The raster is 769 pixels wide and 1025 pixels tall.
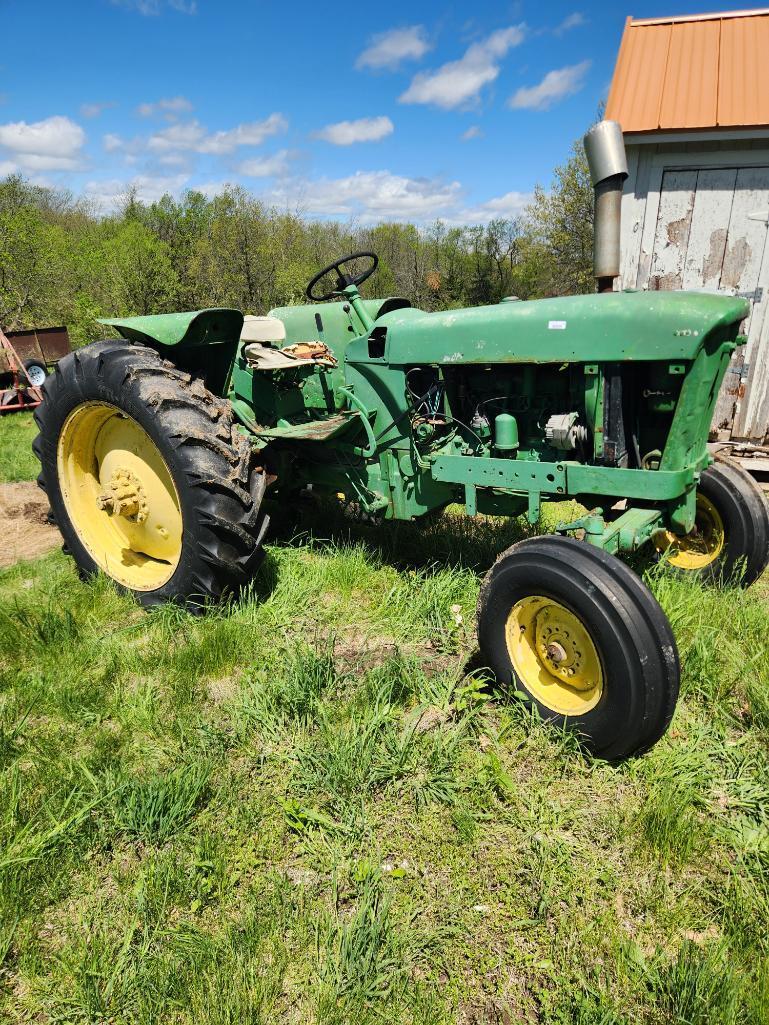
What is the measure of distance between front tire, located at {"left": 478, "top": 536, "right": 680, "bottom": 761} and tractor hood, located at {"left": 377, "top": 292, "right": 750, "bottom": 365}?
0.82 meters

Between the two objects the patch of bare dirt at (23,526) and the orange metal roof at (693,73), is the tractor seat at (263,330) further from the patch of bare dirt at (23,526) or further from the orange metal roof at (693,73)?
the orange metal roof at (693,73)

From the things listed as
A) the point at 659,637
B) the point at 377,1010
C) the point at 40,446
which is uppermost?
the point at 40,446

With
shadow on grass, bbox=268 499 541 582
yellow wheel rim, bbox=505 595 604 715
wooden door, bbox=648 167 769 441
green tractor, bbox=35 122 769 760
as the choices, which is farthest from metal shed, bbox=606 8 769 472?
yellow wheel rim, bbox=505 595 604 715

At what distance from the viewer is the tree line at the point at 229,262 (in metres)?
15.9

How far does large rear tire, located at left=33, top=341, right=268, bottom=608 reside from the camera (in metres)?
2.93

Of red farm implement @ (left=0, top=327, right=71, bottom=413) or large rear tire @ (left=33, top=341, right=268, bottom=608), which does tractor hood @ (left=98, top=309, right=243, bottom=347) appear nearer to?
large rear tire @ (left=33, top=341, right=268, bottom=608)

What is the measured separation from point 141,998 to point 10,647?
1.87 meters

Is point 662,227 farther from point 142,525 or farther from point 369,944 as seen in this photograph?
point 369,944

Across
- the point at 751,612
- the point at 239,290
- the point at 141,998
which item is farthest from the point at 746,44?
the point at 239,290

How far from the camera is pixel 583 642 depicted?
7.43 ft

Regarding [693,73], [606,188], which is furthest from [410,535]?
[693,73]

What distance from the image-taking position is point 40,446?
11.6 ft

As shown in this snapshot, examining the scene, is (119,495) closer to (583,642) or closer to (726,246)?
(583,642)

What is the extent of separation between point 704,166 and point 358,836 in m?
5.71
